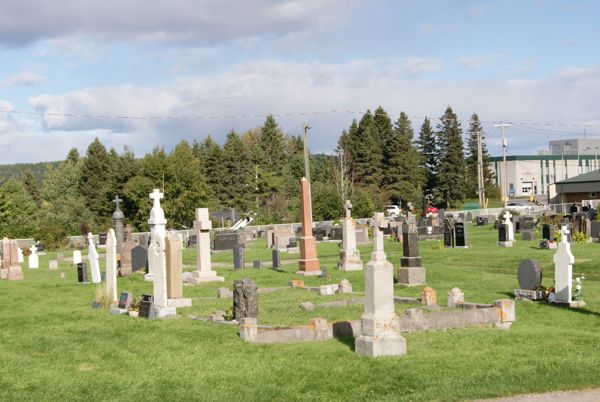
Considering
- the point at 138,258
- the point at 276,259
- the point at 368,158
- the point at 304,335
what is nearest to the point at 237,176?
the point at 368,158

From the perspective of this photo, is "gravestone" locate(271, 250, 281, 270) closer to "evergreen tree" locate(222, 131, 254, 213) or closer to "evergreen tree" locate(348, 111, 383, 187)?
"evergreen tree" locate(222, 131, 254, 213)

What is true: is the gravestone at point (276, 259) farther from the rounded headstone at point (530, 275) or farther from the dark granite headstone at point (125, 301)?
the rounded headstone at point (530, 275)

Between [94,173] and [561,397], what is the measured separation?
7889 cm

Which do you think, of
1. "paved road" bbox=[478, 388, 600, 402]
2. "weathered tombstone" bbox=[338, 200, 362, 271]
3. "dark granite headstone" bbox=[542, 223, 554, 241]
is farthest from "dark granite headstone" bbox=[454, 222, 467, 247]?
"paved road" bbox=[478, 388, 600, 402]

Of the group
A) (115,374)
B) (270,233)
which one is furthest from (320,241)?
(115,374)

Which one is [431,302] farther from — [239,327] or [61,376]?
[61,376]

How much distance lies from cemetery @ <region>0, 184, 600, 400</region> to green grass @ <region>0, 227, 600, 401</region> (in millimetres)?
31

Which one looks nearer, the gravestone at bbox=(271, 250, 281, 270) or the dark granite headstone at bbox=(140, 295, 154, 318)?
the dark granite headstone at bbox=(140, 295, 154, 318)

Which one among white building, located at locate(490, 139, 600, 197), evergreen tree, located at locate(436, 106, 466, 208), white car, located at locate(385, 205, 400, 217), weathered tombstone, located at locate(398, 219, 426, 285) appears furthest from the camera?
white building, located at locate(490, 139, 600, 197)

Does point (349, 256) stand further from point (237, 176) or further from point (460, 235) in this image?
point (237, 176)

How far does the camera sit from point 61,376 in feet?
35.4

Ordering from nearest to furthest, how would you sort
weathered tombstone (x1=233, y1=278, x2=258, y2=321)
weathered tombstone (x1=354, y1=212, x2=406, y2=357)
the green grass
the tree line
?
the green grass → weathered tombstone (x1=354, y1=212, x2=406, y2=357) → weathered tombstone (x1=233, y1=278, x2=258, y2=321) → the tree line

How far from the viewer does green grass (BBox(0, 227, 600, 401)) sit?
9.94 meters

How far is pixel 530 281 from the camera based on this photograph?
17.9m
